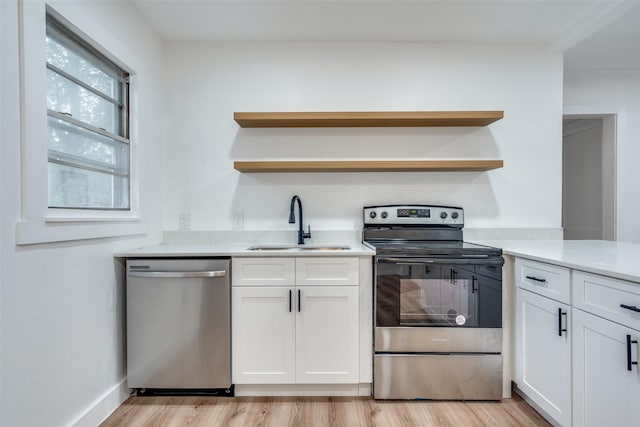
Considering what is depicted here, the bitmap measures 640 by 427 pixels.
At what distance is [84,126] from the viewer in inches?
64.8

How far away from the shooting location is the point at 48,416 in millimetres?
1368

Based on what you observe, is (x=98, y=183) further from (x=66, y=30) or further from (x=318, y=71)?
(x=318, y=71)

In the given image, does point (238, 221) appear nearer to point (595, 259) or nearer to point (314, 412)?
point (314, 412)

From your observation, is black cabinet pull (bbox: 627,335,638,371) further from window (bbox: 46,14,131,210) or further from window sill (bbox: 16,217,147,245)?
window (bbox: 46,14,131,210)

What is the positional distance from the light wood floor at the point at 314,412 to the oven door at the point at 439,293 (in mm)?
468

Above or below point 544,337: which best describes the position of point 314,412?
below

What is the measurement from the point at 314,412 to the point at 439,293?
1.00 m

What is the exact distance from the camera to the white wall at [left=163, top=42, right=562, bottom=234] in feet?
8.09

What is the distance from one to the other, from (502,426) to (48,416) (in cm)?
220

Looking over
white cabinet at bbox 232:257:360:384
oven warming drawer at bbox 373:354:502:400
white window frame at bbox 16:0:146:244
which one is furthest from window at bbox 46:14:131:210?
oven warming drawer at bbox 373:354:502:400

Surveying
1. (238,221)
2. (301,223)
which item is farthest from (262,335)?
(238,221)

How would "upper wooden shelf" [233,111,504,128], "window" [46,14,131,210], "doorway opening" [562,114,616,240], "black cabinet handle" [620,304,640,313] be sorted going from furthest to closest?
"doorway opening" [562,114,616,240], "upper wooden shelf" [233,111,504,128], "window" [46,14,131,210], "black cabinet handle" [620,304,640,313]

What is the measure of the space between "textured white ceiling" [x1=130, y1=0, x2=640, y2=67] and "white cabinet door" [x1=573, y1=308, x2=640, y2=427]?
1.94 metres

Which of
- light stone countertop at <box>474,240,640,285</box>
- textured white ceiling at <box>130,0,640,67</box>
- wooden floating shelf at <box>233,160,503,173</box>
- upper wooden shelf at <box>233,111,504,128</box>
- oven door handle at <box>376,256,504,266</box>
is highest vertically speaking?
textured white ceiling at <box>130,0,640,67</box>
